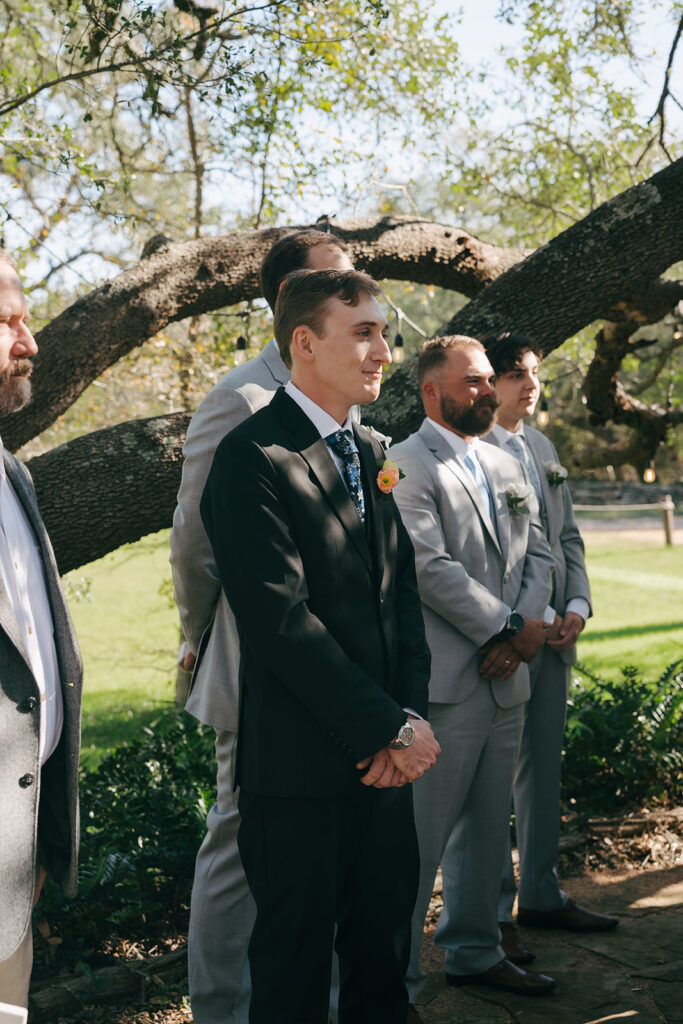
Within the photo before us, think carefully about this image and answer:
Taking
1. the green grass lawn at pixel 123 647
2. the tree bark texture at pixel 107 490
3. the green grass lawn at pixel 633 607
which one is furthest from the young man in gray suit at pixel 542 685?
the green grass lawn at pixel 633 607

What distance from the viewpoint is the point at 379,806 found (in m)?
2.27

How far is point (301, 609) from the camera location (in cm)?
215

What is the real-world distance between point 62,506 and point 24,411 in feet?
2.66

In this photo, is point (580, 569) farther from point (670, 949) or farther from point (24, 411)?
point (24, 411)

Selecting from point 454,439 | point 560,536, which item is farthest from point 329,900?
point 560,536

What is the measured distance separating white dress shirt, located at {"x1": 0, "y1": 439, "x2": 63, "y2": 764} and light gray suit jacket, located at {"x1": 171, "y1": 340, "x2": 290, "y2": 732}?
0.54 metres

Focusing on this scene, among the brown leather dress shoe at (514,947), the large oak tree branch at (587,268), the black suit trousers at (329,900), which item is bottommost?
the brown leather dress shoe at (514,947)

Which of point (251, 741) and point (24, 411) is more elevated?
point (24, 411)

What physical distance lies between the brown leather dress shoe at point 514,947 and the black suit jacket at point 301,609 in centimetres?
174

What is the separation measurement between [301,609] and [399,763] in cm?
43

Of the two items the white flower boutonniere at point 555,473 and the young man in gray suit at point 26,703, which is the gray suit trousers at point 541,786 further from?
the young man in gray suit at point 26,703

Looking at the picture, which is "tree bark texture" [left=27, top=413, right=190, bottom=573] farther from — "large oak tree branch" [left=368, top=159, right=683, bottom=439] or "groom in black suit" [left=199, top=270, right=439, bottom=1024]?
"groom in black suit" [left=199, top=270, right=439, bottom=1024]

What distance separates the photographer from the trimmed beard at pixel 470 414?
11.5 feet

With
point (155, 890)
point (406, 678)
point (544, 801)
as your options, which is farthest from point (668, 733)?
point (406, 678)
